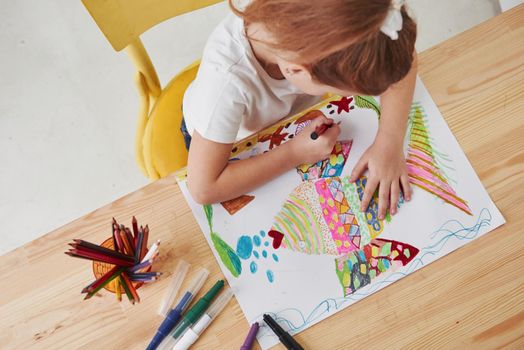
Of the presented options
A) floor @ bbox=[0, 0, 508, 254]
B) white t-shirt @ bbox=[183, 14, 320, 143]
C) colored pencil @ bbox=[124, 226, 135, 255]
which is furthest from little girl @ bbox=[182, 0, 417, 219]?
floor @ bbox=[0, 0, 508, 254]

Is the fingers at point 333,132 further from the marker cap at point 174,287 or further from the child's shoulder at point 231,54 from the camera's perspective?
the marker cap at point 174,287

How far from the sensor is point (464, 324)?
69 centimetres

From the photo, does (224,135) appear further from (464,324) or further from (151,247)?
(464,324)

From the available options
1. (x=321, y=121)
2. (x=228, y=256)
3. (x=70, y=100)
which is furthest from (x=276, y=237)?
(x=70, y=100)

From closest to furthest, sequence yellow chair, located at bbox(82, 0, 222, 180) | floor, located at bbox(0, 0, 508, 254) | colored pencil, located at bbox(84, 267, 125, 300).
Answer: colored pencil, located at bbox(84, 267, 125, 300) < yellow chair, located at bbox(82, 0, 222, 180) < floor, located at bbox(0, 0, 508, 254)

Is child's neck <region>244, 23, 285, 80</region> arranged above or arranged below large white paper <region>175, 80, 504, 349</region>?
above

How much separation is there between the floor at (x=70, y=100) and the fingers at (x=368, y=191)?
2.65 ft

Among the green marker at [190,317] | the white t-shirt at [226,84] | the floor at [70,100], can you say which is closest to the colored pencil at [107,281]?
the green marker at [190,317]

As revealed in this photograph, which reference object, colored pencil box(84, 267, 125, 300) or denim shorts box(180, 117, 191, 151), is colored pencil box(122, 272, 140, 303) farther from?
denim shorts box(180, 117, 191, 151)

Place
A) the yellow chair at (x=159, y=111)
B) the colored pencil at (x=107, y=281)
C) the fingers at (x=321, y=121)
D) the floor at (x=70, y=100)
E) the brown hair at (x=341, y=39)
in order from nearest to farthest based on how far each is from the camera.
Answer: the brown hair at (x=341, y=39) → the colored pencil at (x=107, y=281) → the fingers at (x=321, y=121) → the yellow chair at (x=159, y=111) → the floor at (x=70, y=100)

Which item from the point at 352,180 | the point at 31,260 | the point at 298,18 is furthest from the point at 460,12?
the point at 31,260

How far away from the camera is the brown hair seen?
0.53 m

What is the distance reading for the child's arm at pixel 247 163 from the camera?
0.72m

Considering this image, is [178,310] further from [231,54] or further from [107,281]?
[231,54]
